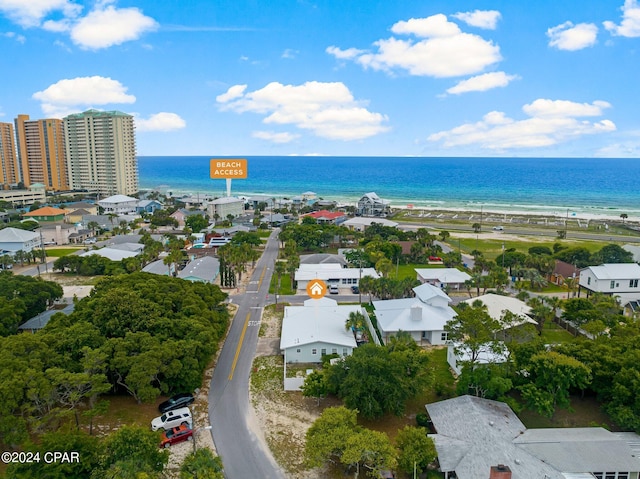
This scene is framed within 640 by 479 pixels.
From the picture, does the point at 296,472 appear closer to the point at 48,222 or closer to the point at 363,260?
the point at 363,260

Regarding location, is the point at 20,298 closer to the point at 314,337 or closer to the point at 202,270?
the point at 202,270

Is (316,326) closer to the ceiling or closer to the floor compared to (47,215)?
closer to the floor

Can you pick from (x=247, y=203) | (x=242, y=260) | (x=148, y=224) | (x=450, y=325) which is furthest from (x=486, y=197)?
(x=450, y=325)

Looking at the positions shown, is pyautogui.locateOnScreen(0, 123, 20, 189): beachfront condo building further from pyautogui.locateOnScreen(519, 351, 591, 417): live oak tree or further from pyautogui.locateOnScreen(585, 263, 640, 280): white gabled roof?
pyautogui.locateOnScreen(519, 351, 591, 417): live oak tree

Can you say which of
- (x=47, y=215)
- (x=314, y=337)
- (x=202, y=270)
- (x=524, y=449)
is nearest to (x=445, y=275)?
(x=314, y=337)

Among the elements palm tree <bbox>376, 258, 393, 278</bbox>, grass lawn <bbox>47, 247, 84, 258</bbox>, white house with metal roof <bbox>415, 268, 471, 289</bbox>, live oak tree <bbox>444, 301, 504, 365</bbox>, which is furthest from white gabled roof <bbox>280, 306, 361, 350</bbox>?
grass lawn <bbox>47, 247, 84, 258</bbox>

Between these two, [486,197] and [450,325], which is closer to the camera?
[450,325]
